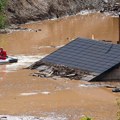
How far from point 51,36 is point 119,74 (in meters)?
12.8

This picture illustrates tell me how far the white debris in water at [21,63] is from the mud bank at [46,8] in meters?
11.7

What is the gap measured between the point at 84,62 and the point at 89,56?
356mm

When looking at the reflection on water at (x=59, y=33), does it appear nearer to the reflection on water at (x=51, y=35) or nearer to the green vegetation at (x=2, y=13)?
the reflection on water at (x=51, y=35)

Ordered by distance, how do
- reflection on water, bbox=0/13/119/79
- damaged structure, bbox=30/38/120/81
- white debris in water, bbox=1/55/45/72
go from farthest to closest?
reflection on water, bbox=0/13/119/79, white debris in water, bbox=1/55/45/72, damaged structure, bbox=30/38/120/81

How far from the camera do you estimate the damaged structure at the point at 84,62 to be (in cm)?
2319

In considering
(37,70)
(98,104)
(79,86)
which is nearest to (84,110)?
(98,104)

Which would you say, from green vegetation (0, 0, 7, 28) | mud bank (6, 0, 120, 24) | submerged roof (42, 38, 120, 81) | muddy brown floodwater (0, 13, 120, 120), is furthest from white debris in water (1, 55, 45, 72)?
mud bank (6, 0, 120, 24)

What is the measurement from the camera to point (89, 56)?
24.3 metres

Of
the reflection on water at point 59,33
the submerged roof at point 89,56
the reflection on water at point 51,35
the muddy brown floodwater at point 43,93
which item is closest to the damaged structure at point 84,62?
the submerged roof at point 89,56

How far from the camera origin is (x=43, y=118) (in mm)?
18141

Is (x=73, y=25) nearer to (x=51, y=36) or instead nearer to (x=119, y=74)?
(x=51, y=36)

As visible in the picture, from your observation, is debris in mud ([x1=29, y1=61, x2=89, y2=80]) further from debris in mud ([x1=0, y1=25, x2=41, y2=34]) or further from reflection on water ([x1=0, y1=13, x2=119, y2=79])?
debris in mud ([x1=0, y1=25, x2=41, y2=34])

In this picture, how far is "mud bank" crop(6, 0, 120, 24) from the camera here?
4117 cm

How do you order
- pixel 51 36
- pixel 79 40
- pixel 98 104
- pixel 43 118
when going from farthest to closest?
pixel 51 36 < pixel 79 40 < pixel 98 104 < pixel 43 118
